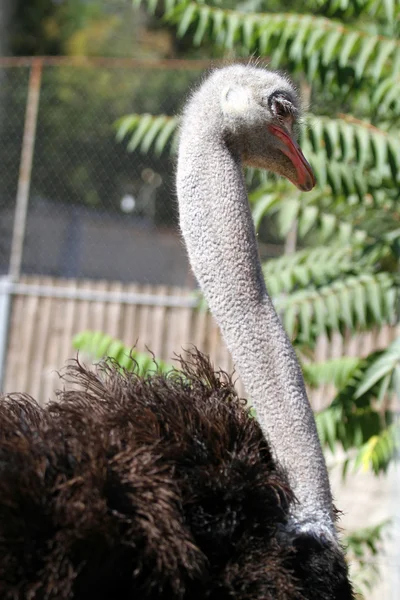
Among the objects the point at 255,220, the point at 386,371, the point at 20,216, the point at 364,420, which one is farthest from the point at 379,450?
the point at 20,216

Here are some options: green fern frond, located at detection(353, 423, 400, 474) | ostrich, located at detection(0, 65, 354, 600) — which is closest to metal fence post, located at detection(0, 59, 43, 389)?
green fern frond, located at detection(353, 423, 400, 474)

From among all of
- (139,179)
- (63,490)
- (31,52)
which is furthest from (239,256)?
(31,52)

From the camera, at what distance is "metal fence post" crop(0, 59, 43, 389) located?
318 inches

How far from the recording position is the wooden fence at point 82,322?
7867mm

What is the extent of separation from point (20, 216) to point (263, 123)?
18.2 feet

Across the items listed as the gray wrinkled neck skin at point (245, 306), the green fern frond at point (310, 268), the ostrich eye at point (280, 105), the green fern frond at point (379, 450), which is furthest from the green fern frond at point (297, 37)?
the gray wrinkled neck skin at point (245, 306)

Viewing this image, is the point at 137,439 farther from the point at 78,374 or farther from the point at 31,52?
the point at 31,52

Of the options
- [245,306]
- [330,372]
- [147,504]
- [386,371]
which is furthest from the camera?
[330,372]

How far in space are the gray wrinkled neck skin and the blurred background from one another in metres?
0.82

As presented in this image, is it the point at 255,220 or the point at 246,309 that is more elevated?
the point at 255,220

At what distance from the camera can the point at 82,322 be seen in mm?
8148

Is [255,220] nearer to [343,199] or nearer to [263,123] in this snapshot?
[343,199]

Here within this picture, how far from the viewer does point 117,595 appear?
6.89 feet

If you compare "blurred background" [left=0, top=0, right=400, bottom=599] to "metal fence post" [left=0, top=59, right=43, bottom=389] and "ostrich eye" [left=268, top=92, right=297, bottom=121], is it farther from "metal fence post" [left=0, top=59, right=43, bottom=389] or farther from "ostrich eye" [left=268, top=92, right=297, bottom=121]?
"ostrich eye" [left=268, top=92, right=297, bottom=121]
